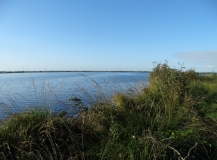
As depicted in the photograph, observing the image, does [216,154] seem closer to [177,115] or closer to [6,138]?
[177,115]

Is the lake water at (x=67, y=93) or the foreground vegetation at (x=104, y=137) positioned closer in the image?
the foreground vegetation at (x=104, y=137)

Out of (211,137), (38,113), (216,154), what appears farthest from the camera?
(38,113)

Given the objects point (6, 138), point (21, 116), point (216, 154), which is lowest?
point (216, 154)

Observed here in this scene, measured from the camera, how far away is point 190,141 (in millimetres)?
2734

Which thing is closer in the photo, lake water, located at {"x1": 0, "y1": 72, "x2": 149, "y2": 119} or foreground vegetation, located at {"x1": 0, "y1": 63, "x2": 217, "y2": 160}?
foreground vegetation, located at {"x1": 0, "y1": 63, "x2": 217, "y2": 160}

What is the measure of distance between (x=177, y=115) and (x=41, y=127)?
2699 millimetres

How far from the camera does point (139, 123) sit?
323 cm

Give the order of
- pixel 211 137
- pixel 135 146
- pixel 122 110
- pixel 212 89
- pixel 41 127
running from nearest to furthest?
1. pixel 135 146
2. pixel 41 127
3. pixel 211 137
4. pixel 122 110
5. pixel 212 89

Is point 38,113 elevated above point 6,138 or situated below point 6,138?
above

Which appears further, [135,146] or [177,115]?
[177,115]

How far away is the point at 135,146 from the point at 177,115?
1589 mm

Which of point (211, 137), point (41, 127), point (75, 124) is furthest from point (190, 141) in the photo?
point (41, 127)

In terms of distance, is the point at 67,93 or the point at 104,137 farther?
the point at 67,93

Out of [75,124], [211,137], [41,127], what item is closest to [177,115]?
[211,137]
